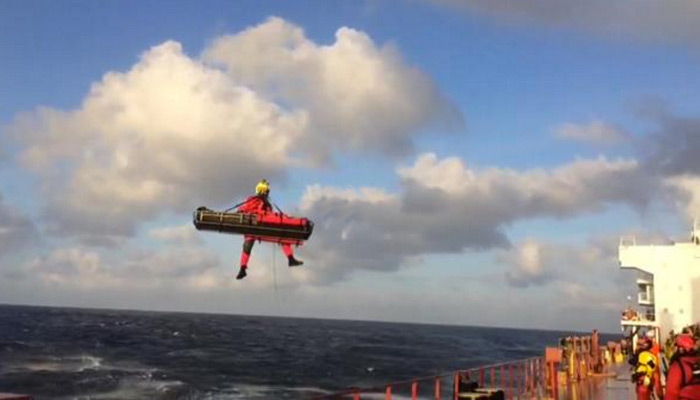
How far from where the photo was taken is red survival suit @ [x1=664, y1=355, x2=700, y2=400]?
663 centimetres

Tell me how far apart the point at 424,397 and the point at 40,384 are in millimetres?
23798

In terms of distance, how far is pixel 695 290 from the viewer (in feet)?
83.8

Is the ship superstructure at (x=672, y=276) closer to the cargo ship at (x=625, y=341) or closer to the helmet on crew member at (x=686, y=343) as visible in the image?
the cargo ship at (x=625, y=341)

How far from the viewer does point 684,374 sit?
6.69 metres

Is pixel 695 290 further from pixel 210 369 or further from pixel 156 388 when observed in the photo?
pixel 210 369

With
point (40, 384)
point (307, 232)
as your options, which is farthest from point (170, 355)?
point (307, 232)

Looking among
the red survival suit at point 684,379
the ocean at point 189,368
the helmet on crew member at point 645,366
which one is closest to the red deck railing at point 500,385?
the helmet on crew member at point 645,366

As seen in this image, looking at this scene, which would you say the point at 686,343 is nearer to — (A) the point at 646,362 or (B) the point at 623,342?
(A) the point at 646,362

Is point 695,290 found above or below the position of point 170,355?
above

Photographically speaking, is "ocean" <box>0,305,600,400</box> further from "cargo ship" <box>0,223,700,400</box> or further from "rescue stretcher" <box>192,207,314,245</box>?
"rescue stretcher" <box>192,207,314,245</box>

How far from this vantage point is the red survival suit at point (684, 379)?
6.63 m

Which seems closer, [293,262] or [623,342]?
[293,262]

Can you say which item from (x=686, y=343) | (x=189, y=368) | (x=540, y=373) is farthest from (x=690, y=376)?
(x=189, y=368)

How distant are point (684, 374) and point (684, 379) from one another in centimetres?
5
